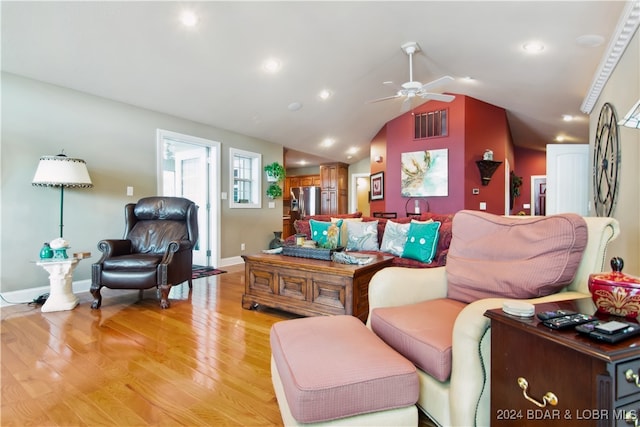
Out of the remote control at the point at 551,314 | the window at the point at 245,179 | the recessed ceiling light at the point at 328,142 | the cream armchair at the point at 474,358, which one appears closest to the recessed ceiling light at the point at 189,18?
the window at the point at 245,179

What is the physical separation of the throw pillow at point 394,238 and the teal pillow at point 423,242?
0.12 m

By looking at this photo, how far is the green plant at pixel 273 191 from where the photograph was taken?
6309mm

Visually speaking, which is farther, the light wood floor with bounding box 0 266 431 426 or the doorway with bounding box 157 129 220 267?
the doorway with bounding box 157 129 220 267

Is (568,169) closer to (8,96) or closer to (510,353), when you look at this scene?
(510,353)

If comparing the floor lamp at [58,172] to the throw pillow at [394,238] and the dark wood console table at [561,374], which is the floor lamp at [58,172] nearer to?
the throw pillow at [394,238]

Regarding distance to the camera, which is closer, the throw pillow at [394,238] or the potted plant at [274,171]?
the throw pillow at [394,238]

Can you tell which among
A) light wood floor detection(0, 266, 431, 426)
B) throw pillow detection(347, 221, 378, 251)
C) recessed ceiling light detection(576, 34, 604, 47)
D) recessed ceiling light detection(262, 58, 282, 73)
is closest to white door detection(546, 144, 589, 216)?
recessed ceiling light detection(576, 34, 604, 47)

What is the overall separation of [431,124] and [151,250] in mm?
5158

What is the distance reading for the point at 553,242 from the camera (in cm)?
133

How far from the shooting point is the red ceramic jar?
0.92m

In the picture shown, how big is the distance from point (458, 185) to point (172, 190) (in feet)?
17.0

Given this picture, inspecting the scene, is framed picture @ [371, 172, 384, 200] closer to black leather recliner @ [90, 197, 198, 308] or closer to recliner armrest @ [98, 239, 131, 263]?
black leather recliner @ [90, 197, 198, 308]

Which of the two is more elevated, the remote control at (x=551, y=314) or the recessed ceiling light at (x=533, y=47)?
the recessed ceiling light at (x=533, y=47)

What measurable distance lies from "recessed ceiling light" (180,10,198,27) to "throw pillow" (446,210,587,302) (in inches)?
114
